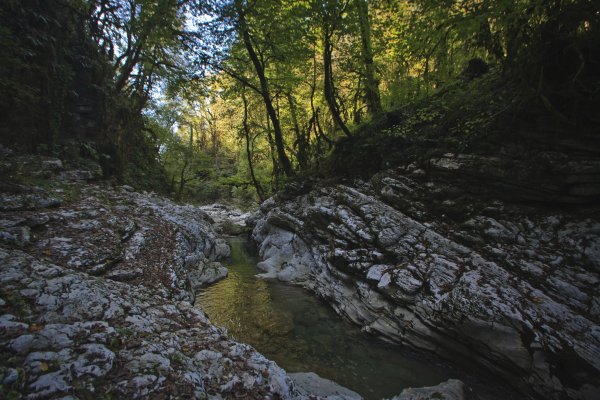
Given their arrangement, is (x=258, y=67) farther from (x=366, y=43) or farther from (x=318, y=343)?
(x=318, y=343)

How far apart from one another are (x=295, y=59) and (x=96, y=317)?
11.9m

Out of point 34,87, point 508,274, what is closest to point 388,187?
point 508,274

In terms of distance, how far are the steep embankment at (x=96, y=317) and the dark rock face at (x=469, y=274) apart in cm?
333

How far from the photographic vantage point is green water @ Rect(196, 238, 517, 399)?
15.6ft

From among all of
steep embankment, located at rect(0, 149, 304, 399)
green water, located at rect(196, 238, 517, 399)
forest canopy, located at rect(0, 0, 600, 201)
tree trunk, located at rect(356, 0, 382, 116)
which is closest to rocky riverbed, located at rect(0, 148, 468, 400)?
steep embankment, located at rect(0, 149, 304, 399)

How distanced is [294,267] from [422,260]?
4.84 meters

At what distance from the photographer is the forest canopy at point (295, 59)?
17.9 ft

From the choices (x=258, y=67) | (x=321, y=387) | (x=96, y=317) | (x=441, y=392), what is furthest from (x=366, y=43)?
(x=96, y=317)

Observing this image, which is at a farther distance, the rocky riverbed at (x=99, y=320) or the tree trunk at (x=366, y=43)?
the tree trunk at (x=366, y=43)

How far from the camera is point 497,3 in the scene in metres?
4.82

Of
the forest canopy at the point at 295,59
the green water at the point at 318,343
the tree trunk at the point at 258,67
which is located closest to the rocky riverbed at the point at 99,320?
the green water at the point at 318,343

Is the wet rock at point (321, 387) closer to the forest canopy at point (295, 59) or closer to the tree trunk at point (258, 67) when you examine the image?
the forest canopy at point (295, 59)

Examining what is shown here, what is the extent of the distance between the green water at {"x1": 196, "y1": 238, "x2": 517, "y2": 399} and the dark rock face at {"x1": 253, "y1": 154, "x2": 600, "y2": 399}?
33cm

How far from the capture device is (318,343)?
588cm
